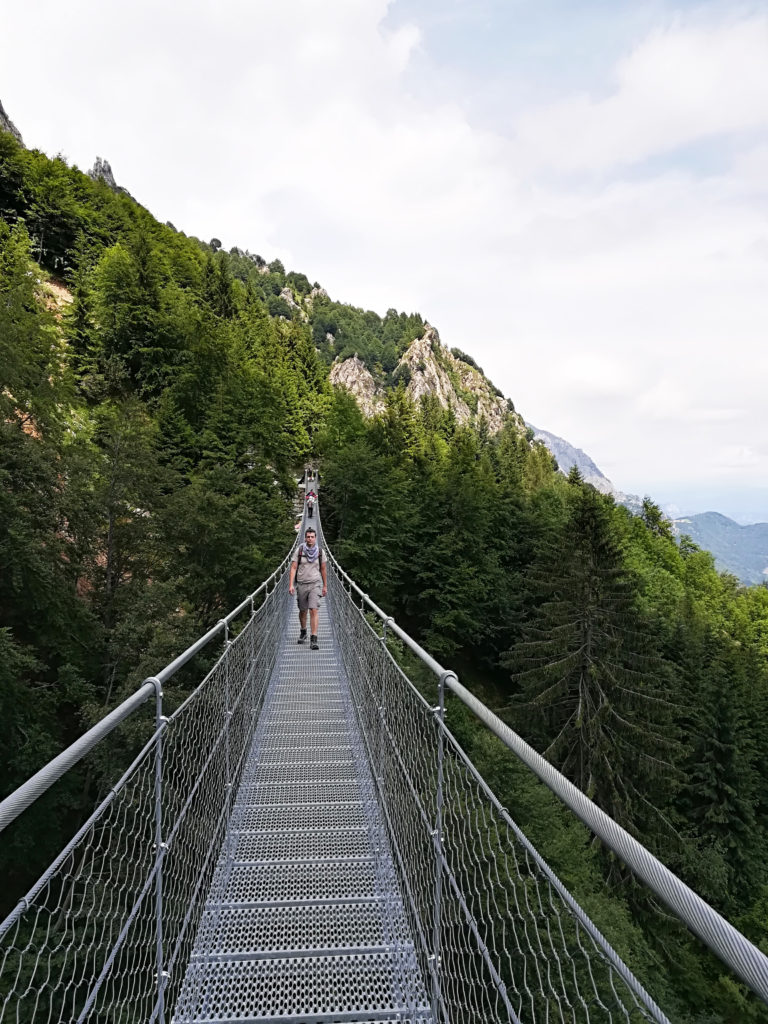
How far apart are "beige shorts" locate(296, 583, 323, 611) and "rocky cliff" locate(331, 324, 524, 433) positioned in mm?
61007

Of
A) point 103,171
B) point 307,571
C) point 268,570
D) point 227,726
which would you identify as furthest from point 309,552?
point 103,171

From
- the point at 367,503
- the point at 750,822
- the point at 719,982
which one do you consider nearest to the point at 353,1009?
the point at 719,982

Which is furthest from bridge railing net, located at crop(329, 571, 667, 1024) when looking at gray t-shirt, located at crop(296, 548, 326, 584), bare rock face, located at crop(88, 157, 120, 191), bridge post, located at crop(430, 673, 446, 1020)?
bare rock face, located at crop(88, 157, 120, 191)

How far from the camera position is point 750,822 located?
17.4m

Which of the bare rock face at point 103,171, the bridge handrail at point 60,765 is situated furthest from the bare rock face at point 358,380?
the bridge handrail at point 60,765

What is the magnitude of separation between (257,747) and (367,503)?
16.9 metres

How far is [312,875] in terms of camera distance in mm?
2787

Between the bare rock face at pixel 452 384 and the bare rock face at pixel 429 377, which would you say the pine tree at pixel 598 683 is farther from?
the bare rock face at pixel 429 377

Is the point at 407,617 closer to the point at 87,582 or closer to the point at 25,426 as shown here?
the point at 87,582

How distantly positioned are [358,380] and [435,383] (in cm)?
1638

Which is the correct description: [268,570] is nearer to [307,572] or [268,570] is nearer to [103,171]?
[307,572]

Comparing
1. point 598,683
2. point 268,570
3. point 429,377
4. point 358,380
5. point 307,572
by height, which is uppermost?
point 429,377

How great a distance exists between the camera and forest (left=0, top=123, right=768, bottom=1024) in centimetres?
949

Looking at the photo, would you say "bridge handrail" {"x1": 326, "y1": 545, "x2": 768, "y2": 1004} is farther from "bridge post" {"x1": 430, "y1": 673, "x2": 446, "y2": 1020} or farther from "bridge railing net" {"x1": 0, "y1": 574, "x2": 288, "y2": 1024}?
"bridge railing net" {"x1": 0, "y1": 574, "x2": 288, "y2": 1024}
